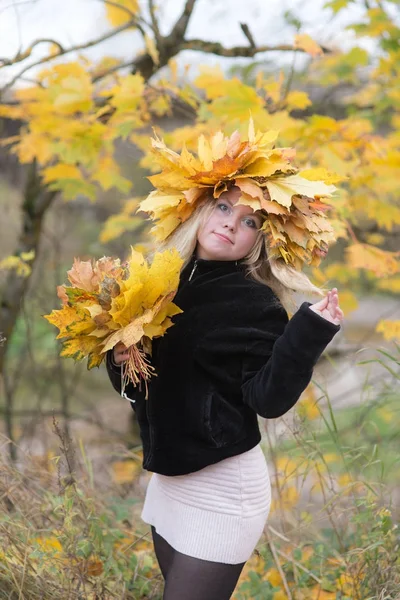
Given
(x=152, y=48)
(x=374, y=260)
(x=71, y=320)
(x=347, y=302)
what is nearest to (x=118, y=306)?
(x=71, y=320)

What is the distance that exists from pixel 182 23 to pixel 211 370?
198 cm

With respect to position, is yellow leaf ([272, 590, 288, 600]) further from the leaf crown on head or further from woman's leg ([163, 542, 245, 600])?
the leaf crown on head

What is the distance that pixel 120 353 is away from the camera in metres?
1.51

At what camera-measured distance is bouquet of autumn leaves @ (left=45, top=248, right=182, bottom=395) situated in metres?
1.43

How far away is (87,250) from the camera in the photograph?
7.10 m

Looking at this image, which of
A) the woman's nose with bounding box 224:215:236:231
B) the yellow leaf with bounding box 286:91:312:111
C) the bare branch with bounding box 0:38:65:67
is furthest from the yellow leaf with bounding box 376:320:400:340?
the bare branch with bounding box 0:38:65:67

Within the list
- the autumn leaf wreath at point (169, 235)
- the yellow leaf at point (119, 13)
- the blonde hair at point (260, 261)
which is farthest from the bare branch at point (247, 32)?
the blonde hair at point (260, 261)

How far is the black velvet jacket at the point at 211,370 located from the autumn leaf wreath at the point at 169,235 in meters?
0.07

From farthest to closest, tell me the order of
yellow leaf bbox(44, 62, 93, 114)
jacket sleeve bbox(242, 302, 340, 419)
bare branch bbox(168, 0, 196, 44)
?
bare branch bbox(168, 0, 196, 44), yellow leaf bbox(44, 62, 93, 114), jacket sleeve bbox(242, 302, 340, 419)

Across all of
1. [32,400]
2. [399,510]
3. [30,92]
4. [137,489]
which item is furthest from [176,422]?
[32,400]

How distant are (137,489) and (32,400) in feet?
13.6

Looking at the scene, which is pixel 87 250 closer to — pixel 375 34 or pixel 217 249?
pixel 375 34

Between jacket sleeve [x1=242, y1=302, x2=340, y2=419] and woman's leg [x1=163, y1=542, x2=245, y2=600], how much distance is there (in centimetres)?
40

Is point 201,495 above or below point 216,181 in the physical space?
below
